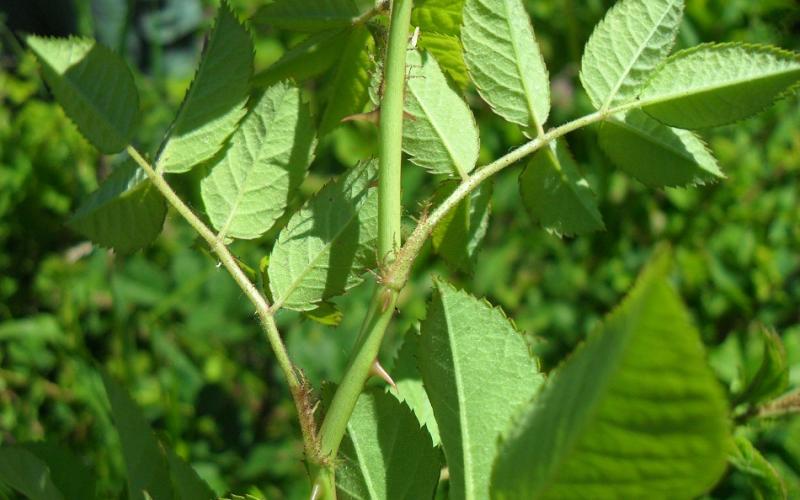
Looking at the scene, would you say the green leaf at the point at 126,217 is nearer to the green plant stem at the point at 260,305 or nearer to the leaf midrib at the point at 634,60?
the green plant stem at the point at 260,305

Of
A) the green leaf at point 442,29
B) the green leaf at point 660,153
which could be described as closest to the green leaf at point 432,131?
the green leaf at point 442,29

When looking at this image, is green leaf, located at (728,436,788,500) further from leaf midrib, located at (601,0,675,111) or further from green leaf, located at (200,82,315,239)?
green leaf, located at (200,82,315,239)

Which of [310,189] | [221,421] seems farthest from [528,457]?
[310,189]

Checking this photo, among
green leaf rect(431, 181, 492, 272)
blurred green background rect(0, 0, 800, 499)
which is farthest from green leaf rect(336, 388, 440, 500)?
blurred green background rect(0, 0, 800, 499)

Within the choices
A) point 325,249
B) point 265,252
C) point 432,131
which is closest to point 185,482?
point 325,249

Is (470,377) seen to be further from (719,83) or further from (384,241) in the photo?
(719,83)

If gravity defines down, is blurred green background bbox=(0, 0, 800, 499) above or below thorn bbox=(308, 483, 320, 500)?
below
